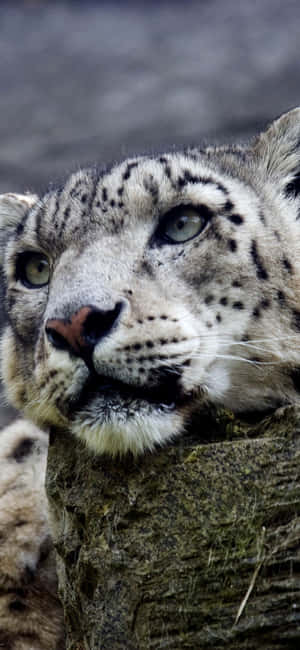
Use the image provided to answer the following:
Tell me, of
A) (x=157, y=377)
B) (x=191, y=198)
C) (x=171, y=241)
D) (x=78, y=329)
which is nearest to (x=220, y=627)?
(x=157, y=377)

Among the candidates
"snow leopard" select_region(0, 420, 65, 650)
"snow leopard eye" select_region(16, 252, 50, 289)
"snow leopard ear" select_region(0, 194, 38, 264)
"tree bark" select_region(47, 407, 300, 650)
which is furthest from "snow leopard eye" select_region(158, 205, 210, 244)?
"snow leopard" select_region(0, 420, 65, 650)

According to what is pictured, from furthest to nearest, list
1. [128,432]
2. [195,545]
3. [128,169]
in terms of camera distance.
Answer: [128,169] < [128,432] < [195,545]

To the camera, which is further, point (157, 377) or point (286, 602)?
point (157, 377)

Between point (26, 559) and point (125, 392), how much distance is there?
1.22 meters

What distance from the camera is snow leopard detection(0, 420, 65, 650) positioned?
109 inches

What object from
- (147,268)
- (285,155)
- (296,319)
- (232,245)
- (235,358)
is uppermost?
(285,155)

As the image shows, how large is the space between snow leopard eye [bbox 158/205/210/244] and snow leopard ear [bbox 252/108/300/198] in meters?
0.50

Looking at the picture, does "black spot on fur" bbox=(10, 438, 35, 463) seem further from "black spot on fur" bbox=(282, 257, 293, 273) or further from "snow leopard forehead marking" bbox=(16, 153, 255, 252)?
"black spot on fur" bbox=(282, 257, 293, 273)

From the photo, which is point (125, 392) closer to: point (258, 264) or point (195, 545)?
point (195, 545)

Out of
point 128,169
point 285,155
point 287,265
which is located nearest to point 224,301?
point 287,265

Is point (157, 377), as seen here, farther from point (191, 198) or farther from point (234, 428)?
point (191, 198)

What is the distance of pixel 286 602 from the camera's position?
5.88ft

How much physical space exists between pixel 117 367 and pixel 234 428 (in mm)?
474

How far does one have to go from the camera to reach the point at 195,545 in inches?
77.1
